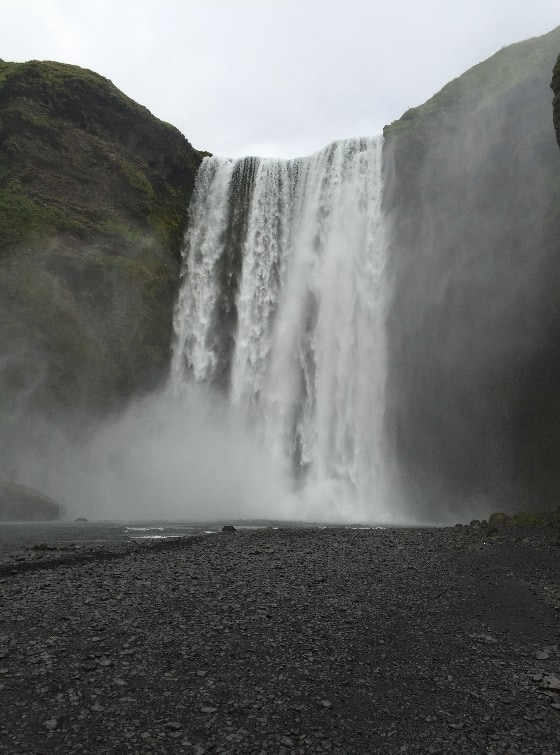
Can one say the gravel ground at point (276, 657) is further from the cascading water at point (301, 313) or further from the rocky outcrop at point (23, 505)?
the cascading water at point (301, 313)

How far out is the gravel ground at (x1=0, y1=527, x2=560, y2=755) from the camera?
5012 millimetres

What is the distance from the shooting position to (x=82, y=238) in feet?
114

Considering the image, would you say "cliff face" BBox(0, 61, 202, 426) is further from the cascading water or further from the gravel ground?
the gravel ground

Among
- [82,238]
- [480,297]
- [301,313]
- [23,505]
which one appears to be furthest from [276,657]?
[82,238]

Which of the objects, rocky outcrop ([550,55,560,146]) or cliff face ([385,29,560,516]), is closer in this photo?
rocky outcrop ([550,55,560,146])

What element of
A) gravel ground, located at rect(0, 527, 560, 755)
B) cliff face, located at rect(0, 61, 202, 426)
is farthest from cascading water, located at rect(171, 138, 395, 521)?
gravel ground, located at rect(0, 527, 560, 755)

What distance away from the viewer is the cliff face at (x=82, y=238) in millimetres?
30625

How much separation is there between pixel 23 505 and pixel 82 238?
17.7 meters

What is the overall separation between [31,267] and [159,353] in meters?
8.94

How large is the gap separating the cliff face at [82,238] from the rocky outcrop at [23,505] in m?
5.56

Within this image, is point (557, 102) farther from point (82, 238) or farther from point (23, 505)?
point (23, 505)

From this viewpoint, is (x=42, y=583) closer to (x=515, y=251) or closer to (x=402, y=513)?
(x=402, y=513)

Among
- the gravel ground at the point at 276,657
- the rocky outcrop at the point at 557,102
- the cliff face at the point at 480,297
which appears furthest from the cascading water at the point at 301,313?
the gravel ground at the point at 276,657

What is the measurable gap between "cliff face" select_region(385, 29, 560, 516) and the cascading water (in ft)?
5.28
